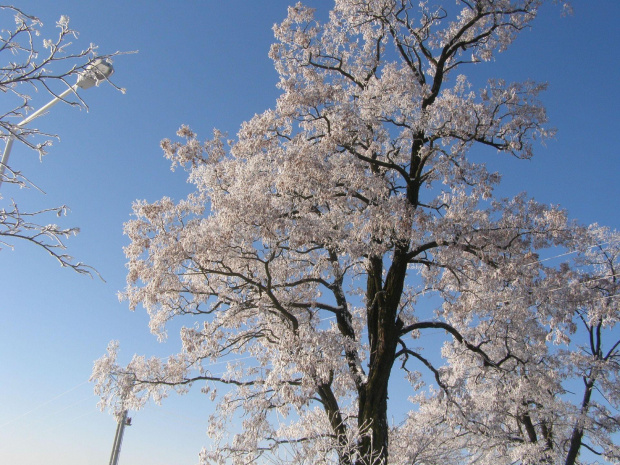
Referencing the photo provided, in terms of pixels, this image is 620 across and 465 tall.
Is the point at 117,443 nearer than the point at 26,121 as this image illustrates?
No

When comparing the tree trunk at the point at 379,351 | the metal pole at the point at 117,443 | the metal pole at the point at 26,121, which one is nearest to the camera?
the metal pole at the point at 26,121

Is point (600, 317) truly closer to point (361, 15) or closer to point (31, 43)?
point (361, 15)

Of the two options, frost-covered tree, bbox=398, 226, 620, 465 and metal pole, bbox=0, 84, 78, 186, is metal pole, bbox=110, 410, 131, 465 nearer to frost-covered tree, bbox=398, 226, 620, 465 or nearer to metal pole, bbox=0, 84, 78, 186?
frost-covered tree, bbox=398, 226, 620, 465

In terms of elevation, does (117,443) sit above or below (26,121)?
above

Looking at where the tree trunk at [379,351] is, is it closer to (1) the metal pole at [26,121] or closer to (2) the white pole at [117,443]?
(1) the metal pole at [26,121]

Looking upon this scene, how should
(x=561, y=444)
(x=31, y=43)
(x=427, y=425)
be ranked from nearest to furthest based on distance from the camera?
1. (x=31, y=43)
2. (x=427, y=425)
3. (x=561, y=444)

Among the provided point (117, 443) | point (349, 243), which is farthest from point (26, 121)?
point (117, 443)

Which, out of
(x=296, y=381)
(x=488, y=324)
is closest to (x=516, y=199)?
(x=488, y=324)

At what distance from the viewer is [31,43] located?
342cm

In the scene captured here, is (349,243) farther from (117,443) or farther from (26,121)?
(117,443)

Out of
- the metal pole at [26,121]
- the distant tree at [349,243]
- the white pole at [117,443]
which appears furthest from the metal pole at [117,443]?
the metal pole at [26,121]

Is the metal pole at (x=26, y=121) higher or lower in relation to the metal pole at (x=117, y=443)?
lower

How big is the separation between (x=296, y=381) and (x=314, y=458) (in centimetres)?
A: 165

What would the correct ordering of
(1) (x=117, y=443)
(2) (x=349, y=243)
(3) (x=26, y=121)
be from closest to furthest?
(3) (x=26, y=121) → (2) (x=349, y=243) → (1) (x=117, y=443)
